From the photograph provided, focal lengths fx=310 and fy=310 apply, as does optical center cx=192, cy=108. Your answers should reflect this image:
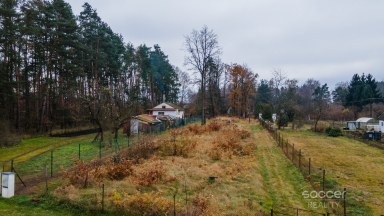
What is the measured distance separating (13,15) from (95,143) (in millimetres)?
17167

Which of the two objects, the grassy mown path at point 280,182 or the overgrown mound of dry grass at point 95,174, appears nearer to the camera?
the grassy mown path at point 280,182

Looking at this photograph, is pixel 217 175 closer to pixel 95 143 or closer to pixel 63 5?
pixel 95 143

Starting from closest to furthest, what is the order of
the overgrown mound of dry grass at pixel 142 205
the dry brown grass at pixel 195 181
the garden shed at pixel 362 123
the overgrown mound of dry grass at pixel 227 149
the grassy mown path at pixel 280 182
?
1. the overgrown mound of dry grass at pixel 142 205
2. the dry brown grass at pixel 195 181
3. the grassy mown path at pixel 280 182
4. the overgrown mound of dry grass at pixel 227 149
5. the garden shed at pixel 362 123

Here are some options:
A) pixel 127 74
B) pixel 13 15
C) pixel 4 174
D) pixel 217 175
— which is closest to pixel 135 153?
pixel 217 175

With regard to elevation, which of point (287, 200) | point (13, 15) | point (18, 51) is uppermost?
point (13, 15)

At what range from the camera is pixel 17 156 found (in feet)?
81.2

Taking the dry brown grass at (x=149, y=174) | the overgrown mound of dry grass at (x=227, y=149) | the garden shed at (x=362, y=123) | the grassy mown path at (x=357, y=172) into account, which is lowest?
the grassy mown path at (x=357, y=172)

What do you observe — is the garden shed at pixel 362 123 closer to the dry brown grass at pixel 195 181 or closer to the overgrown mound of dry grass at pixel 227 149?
the overgrown mound of dry grass at pixel 227 149

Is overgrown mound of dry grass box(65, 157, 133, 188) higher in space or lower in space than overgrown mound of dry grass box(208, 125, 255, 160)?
lower

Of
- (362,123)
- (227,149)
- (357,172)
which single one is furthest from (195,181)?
(362,123)

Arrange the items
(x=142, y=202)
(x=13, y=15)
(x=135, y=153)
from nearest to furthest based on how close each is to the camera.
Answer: (x=142, y=202) < (x=135, y=153) < (x=13, y=15)

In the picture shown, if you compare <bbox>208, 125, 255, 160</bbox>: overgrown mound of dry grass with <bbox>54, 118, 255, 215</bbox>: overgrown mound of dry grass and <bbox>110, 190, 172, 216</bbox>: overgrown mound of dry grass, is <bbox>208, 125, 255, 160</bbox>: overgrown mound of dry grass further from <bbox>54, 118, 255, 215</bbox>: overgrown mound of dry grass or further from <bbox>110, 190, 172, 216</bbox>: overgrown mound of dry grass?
<bbox>110, 190, 172, 216</bbox>: overgrown mound of dry grass

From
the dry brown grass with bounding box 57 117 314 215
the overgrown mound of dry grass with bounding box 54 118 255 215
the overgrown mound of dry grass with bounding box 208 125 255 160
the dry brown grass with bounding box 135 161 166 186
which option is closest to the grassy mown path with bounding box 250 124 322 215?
the dry brown grass with bounding box 57 117 314 215

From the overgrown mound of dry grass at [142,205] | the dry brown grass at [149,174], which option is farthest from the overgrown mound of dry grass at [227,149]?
the overgrown mound of dry grass at [142,205]
